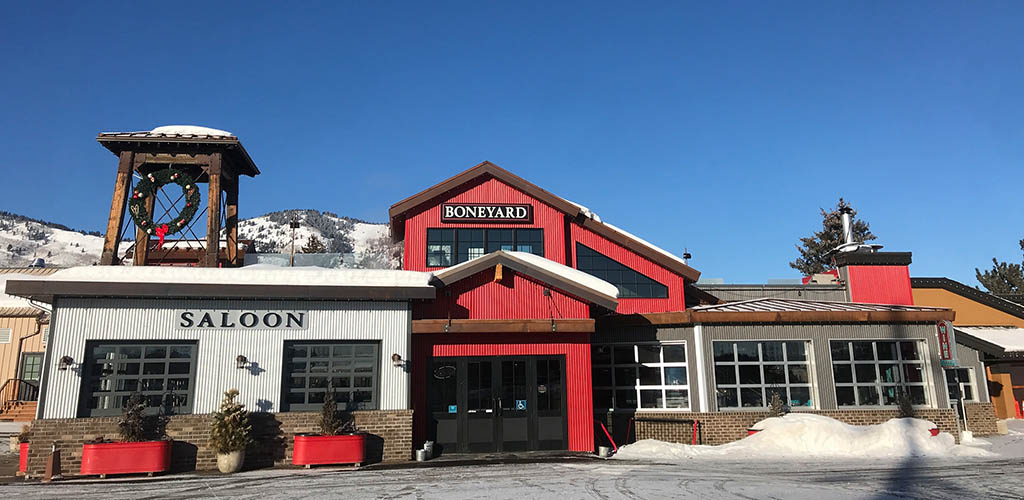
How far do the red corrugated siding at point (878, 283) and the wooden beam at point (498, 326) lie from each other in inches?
684

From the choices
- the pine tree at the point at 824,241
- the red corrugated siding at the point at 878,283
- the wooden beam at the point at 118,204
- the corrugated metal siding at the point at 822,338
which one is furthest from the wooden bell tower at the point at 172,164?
the pine tree at the point at 824,241

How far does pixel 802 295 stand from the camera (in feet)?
94.2

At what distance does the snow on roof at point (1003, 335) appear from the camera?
24750 mm

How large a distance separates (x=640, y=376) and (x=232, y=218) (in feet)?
55.8

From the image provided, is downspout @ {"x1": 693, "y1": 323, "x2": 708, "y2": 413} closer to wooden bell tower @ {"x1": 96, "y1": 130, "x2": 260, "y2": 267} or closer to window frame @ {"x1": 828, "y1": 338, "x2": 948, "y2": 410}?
window frame @ {"x1": 828, "y1": 338, "x2": 948, "y2": 410}

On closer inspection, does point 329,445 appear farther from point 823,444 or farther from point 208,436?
point 823,444

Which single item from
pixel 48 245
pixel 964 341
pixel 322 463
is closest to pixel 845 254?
pixel 964 341

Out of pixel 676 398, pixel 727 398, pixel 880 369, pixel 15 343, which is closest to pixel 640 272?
pixel 676 398

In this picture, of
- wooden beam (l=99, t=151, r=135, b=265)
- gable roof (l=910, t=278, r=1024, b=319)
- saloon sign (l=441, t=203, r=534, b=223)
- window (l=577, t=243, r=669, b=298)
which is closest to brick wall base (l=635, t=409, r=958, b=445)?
window (l=577, t=243, r=669, b=298)

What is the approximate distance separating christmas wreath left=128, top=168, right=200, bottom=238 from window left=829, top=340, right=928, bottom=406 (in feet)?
70.7

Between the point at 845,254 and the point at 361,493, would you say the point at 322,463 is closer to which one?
the point at 361,493

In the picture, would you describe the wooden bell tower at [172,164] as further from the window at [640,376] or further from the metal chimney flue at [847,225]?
the metal chimney flue at [847,225]

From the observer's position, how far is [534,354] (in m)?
17.2

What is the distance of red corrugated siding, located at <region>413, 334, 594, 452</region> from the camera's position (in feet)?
55.0
